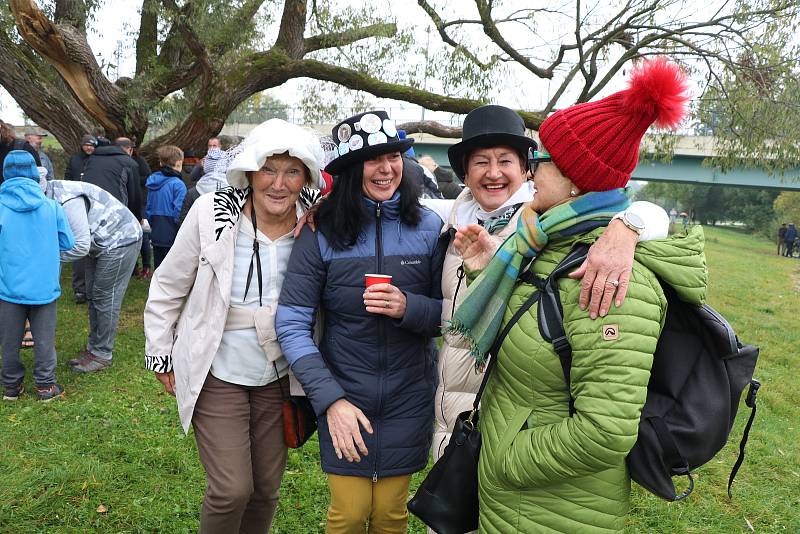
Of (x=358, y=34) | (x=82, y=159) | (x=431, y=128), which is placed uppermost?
(x=358, y=34)

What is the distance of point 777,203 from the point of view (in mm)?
37625

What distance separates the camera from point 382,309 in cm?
223

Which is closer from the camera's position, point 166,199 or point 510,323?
point 510,323

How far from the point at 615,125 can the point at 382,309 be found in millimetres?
1050

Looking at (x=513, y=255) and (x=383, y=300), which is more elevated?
(x=513, y=255)

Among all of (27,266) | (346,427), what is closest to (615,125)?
(346,427)

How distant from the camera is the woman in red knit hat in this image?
150cm

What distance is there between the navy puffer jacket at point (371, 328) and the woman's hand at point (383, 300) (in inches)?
3.0

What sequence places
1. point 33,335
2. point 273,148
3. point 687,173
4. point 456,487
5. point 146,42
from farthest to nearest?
1. point 687,173
2. point 146,42
3. point 33,335
4. point 273,148
5. point 456,487

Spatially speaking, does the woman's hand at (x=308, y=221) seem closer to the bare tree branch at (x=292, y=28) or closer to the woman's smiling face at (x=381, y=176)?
the woman's smiling face at (x=381, y=176)

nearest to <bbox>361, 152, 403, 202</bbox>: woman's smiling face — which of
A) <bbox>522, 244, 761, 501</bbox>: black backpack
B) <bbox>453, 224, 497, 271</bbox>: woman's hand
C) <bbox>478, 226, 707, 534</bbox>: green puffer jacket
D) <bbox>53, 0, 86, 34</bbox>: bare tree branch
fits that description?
<bbox>453, 224, 497, 271</bbox>: woman's hand

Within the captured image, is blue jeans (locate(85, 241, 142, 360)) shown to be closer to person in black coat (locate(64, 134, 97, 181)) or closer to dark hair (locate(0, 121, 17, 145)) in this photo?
person in black coat (locate(64, 134, 97, 181))

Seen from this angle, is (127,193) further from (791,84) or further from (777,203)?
(777,203)

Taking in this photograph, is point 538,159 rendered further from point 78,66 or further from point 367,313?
point 78,66
